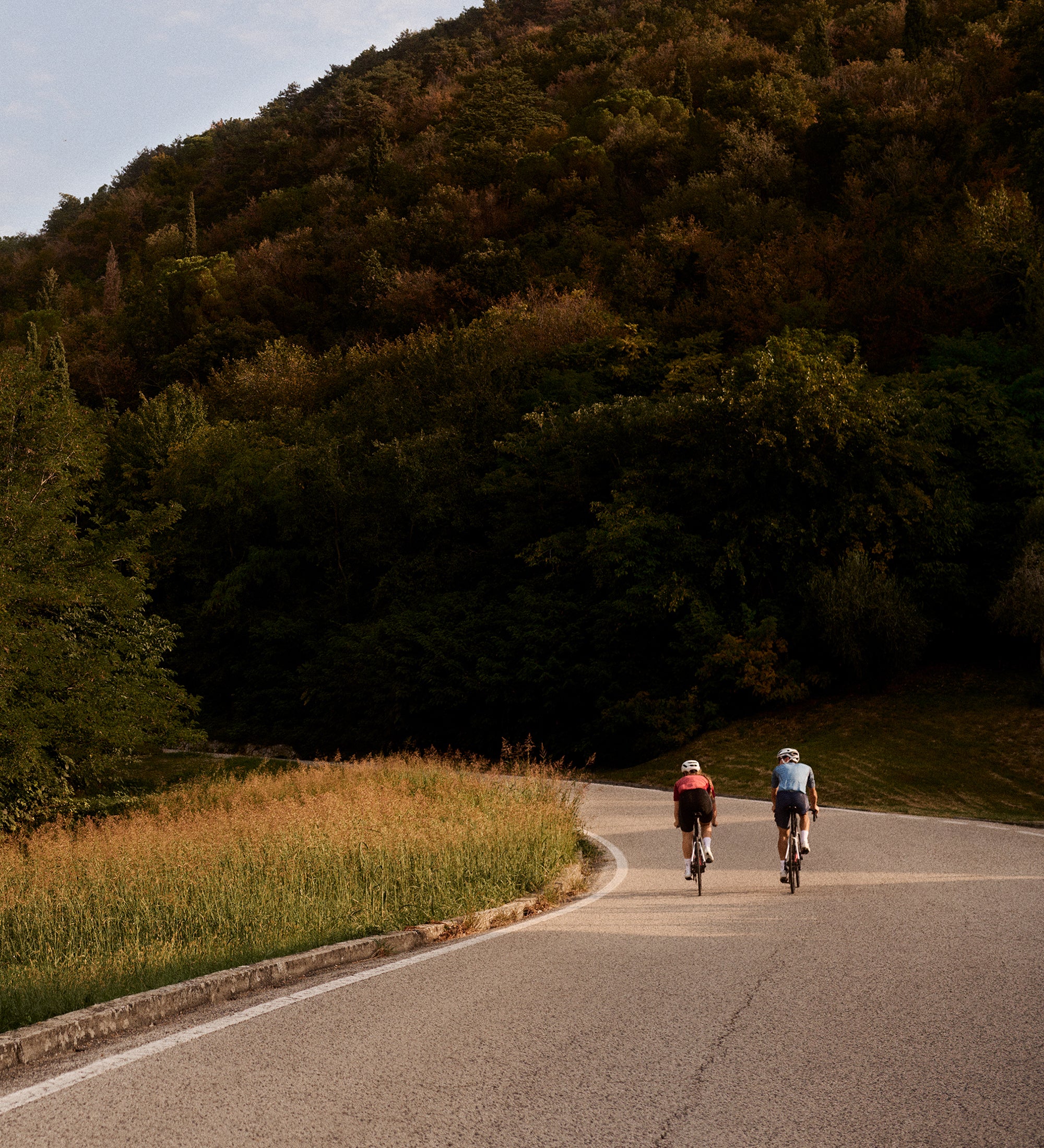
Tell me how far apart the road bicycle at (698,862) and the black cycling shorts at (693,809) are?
208mm

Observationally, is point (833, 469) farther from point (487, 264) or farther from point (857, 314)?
point (487, 264)

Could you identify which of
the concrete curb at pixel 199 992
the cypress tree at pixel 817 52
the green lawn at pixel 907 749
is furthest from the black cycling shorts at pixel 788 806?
the cypress tree at pixel 817 52

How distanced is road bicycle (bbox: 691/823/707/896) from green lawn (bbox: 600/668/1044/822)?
39.1 ft

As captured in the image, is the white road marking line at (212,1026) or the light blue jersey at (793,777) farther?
the light blue jersey at (793,777)

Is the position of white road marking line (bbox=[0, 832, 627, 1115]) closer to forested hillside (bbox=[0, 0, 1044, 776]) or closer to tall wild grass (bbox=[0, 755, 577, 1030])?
tall wild grass (bbox=[0, 755, 577, 1030])

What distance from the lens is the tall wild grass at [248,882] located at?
23.1 feet

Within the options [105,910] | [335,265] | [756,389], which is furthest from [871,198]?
[105,910]

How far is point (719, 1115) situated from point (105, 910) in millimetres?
6349

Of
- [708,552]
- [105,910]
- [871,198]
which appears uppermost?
[871,198]

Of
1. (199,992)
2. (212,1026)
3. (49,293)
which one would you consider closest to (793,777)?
(199,992)

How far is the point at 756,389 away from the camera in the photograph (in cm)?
3331

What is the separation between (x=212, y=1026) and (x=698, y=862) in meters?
6.31

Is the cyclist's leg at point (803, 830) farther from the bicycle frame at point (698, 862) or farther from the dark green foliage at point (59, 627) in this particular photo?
the dark green foliage at point (59, 627)

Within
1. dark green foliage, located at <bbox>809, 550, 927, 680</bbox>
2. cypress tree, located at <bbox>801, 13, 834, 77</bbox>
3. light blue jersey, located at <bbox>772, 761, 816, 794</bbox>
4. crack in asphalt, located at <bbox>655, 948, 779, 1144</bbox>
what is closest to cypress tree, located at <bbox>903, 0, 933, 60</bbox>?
cypress tree, located at <bbox>801, 13, 834, 77</bbox>
